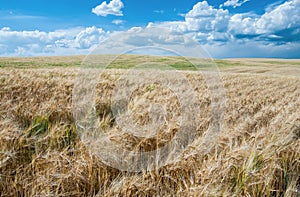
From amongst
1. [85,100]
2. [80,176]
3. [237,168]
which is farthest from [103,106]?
[237,168]

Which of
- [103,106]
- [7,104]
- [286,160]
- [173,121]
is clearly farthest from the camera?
[103,106]

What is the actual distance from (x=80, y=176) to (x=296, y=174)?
2.21 meters

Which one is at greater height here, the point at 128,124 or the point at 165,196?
the point at 128,124

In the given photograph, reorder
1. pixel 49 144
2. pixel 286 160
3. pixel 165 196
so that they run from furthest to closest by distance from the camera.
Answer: pixel 49 144
pixel 286 160
pixel 165 196

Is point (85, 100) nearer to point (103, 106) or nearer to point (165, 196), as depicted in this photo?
point (103, 106)

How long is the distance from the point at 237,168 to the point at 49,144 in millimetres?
2267

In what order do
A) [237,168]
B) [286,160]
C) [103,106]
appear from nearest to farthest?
[237,168]
[286,160]
[103,106]

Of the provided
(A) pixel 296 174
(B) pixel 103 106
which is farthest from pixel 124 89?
(A) pixel 296 174

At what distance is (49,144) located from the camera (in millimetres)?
3350

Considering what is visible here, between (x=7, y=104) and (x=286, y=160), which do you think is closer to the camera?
(x=286, y=160)

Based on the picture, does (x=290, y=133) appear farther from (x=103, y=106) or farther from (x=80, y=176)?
(x=103, y=106)

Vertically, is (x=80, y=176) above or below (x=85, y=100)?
below

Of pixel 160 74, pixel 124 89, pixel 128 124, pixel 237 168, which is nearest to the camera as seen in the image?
pixel 237 168

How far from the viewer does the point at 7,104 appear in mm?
4695
